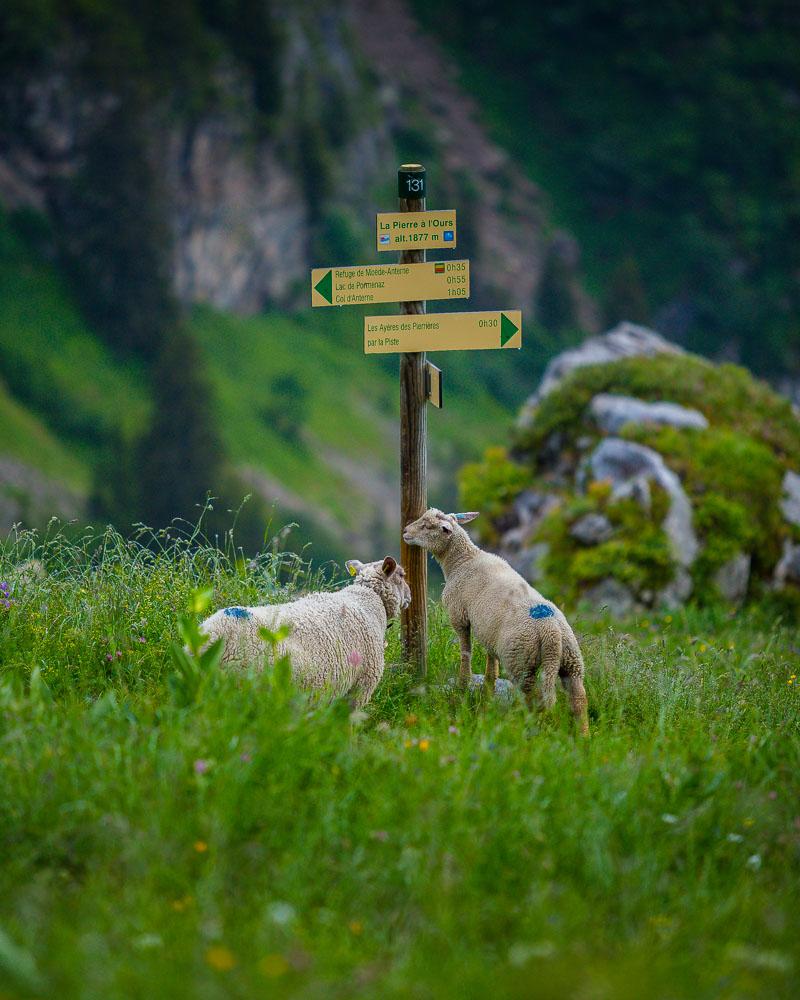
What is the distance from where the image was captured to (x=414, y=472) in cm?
753

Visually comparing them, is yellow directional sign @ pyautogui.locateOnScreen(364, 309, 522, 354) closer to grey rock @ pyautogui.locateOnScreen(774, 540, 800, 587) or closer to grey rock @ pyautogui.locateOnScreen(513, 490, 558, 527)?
grey rock @ pyautogui.locateOnScreen(513, 490, 558, 527)

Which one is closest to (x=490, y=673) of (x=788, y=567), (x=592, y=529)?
(x=592, y=529)

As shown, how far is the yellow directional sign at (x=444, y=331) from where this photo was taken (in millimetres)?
7219

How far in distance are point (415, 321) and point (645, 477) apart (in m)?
6.12

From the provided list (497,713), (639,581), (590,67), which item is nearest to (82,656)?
→ (497,713)

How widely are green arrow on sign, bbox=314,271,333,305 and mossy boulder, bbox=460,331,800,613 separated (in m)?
5.72

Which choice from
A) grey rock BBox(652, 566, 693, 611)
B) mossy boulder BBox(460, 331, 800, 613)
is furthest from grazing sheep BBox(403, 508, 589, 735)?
grey rock BBox(652, 566, 693, 611)

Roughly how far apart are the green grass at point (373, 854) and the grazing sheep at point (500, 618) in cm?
45

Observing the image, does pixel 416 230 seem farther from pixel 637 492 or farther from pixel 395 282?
pixel 637 492

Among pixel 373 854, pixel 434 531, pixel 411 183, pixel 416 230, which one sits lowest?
pixel 373 854

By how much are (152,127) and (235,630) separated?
6753 centimetres

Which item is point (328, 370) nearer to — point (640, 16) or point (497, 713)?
point (640, 16)

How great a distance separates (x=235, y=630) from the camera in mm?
5844

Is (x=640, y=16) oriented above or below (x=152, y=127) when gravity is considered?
above
